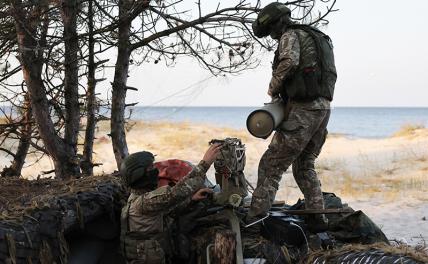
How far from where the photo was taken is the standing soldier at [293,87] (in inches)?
194

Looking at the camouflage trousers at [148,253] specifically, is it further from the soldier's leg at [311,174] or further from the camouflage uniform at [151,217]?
the soldier's leg at [311,174]

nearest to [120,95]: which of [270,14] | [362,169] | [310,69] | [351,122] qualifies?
[270,14]

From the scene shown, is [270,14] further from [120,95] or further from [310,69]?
[120,95]

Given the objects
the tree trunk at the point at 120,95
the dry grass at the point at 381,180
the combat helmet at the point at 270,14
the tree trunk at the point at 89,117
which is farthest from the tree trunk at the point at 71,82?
the dry grass at the point at 381,180

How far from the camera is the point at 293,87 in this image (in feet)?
16.2

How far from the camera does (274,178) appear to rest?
5039 mm

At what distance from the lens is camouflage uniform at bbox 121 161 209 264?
422 cm

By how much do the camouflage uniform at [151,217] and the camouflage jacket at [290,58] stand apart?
104cm

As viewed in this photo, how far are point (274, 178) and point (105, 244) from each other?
1.45m

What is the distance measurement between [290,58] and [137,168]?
151cm

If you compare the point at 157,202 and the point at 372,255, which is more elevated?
the point at 157,202

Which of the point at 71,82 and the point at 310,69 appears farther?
the point at 71,82

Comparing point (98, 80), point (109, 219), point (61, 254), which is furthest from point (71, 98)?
point (61, 254)

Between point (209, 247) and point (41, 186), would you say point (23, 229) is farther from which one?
point (41, 186)
